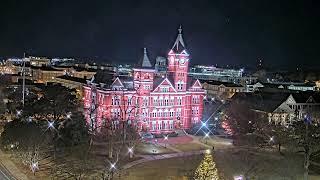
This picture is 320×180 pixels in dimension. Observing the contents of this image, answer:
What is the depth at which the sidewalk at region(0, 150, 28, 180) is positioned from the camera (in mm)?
29219

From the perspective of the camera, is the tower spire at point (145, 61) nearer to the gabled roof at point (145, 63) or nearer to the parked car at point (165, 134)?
the gabled roof at point (145, 63)

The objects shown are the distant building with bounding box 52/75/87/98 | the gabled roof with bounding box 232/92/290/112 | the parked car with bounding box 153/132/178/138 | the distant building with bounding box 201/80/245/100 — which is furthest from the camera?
the distant building with bounding box 201/80/245/100

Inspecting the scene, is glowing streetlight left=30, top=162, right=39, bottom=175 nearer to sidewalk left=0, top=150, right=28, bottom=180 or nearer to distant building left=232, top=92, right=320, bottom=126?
sidewalk left=0, top=150, right=28, bottom=180

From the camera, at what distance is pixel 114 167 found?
2978 centimetres

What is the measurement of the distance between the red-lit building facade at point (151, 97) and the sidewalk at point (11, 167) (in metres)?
12.2

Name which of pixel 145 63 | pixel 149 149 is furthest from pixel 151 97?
pixel 149 149

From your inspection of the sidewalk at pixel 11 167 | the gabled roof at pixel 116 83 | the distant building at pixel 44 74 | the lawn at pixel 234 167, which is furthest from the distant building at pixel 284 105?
the distant building at pixel 44 74

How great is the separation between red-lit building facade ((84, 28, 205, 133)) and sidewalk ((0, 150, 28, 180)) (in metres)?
12.2

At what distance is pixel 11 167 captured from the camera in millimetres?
31547

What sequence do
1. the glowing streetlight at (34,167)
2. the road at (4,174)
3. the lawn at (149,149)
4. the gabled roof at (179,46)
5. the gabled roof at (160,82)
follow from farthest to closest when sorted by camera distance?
the gabled roof at (179,46), the gabled roof at (160,82), the lawn at (149,149), the glowing streetlight at (34,167), the road at (4,174)

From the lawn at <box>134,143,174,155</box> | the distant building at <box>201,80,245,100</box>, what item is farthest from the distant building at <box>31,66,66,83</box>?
the lawn at <box>134,143,174,155</box>

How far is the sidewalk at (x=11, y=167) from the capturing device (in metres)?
29.2

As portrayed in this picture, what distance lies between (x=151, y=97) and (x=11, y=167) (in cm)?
1937

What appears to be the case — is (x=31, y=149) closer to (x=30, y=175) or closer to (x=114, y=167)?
(x=30, y=175)
